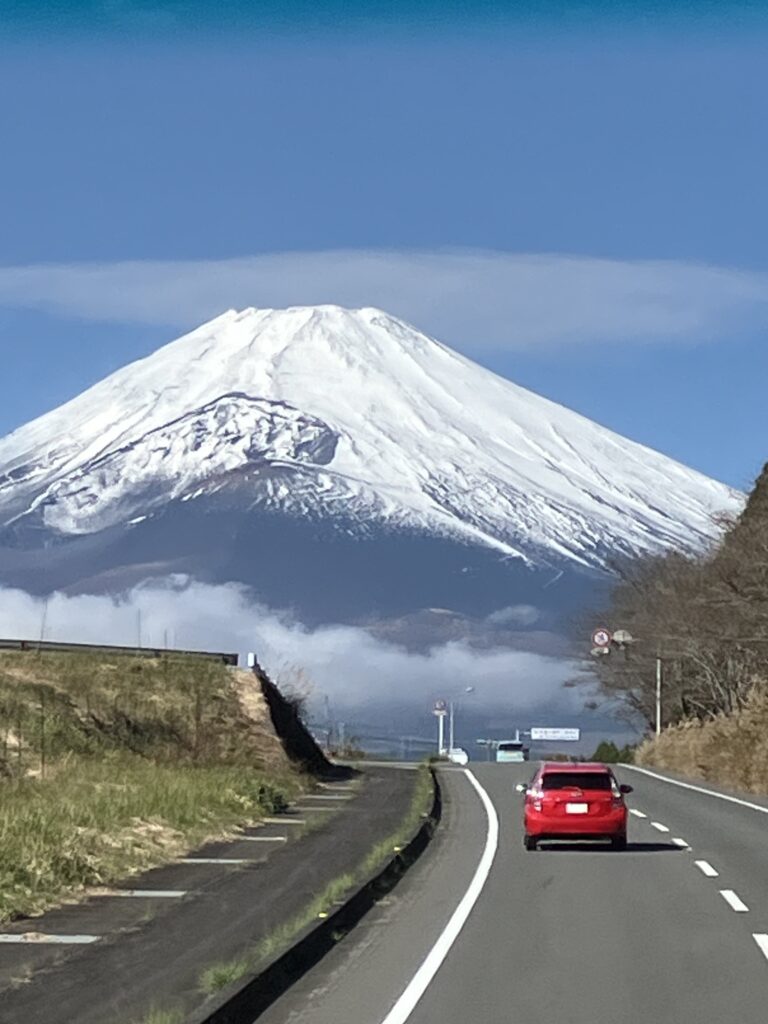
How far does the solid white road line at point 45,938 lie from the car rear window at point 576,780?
38.9 feet

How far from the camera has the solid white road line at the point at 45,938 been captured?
47.6 ft

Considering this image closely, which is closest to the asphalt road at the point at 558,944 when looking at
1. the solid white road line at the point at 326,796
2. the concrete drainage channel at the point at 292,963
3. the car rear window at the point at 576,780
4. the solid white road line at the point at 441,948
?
the solid white road line at the point at 441,948

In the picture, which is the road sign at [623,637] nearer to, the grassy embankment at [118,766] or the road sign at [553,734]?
the grassy embankment at [118,766]

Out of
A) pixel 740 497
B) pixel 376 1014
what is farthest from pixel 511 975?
pixel 740 497

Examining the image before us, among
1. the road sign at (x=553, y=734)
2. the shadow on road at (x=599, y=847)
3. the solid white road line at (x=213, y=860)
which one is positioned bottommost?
the solid white road line at (x=213, y=860)

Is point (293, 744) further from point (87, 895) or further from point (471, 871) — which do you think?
point (87, 895)

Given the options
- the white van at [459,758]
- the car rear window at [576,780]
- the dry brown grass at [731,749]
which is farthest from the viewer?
the white van at [459,758]

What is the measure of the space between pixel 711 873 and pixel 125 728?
24.9 metres

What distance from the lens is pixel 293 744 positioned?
48688mm

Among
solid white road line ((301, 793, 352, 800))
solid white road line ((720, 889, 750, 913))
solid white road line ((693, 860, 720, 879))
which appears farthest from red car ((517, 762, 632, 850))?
solid white road line ((301, 793, 352, 800))

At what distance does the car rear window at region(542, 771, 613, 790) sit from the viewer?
25844mm

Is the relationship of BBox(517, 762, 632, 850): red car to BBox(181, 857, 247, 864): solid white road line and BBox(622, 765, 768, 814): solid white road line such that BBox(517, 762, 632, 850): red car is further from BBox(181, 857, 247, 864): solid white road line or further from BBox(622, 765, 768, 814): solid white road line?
BBox(622, 765, 768, 814): solid white road line

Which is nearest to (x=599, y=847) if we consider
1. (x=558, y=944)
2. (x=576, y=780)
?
(x=576, y=780)

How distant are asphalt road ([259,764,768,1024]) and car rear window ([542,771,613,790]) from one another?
897 mm
